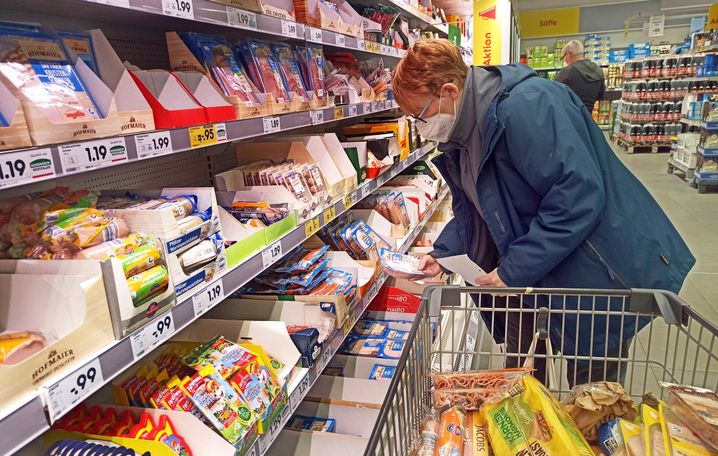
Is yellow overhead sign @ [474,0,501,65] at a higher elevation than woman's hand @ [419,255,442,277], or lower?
higher

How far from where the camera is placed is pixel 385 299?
9.75ft

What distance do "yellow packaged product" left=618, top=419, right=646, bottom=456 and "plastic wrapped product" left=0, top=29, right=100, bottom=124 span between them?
119cm

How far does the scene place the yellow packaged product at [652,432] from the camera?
0.82 meters

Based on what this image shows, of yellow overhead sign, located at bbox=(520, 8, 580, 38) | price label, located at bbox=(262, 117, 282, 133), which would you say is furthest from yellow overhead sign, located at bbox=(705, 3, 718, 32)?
price label, located at bbox=(262, 117, 282, 133)

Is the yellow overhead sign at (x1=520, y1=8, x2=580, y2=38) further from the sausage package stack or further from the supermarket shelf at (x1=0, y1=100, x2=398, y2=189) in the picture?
the sausage package stack

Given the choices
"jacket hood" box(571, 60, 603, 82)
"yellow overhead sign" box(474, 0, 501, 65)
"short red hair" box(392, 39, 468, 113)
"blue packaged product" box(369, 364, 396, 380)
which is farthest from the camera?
"yellow overhead sign" box(474, 0, 501, 65)

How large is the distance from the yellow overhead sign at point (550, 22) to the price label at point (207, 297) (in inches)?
723

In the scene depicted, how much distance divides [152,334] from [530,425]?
0.79 metres

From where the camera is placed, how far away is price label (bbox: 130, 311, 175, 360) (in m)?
1.05

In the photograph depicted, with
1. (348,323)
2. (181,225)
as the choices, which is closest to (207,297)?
(181,225)

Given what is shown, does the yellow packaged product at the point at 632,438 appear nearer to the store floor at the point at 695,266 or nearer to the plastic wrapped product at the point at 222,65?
the store floor at the point at 695,266

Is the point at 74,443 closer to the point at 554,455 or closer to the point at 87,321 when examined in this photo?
the point at 87,321

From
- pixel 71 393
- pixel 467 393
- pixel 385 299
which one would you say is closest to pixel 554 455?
pixel 467 393

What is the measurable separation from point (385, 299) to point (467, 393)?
6.21ft
